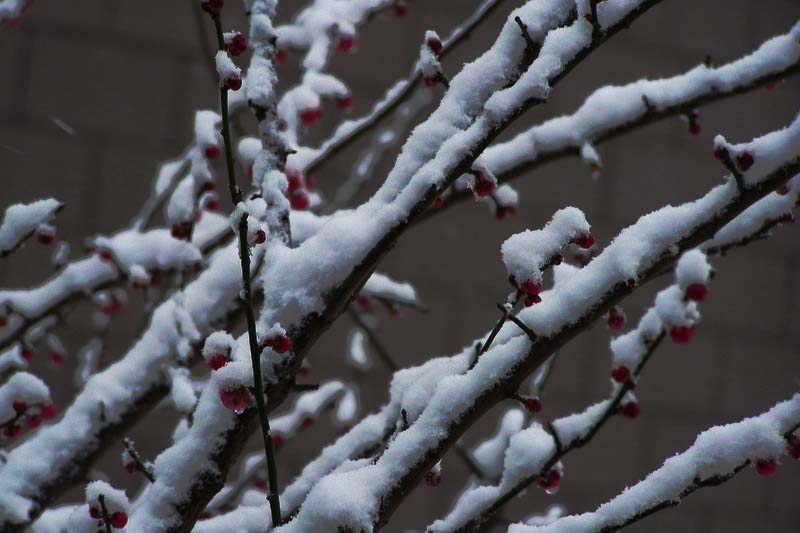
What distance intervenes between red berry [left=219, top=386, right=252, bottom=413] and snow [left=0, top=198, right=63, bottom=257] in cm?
45

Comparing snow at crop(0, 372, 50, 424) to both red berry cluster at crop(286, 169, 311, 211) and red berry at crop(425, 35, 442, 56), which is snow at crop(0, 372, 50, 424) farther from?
red berry at crop(425, 35, 442, 56)

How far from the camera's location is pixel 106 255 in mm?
1241

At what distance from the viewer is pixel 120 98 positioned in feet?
6.72

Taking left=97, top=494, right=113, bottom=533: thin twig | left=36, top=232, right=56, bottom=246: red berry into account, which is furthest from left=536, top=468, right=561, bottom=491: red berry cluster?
left=36, top=232, right=56, bottom=246: red berry

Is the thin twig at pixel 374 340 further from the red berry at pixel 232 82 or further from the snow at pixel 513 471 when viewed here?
the red berry at pixel 232 82

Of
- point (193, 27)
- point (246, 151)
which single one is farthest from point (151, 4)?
point (246, 151)

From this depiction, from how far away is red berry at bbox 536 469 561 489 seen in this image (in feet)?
3.02

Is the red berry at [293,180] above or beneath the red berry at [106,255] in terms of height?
beneath

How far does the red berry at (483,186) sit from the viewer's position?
77 centimetres

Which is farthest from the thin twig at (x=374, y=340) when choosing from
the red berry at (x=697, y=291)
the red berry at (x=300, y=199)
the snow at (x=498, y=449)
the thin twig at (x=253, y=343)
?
the thin twig at (x=253, y=343)

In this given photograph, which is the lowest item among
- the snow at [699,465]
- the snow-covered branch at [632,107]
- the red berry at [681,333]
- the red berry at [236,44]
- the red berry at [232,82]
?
the snow at [699,465]

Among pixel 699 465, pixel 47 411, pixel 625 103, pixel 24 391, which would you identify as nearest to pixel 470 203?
pixel 625 103

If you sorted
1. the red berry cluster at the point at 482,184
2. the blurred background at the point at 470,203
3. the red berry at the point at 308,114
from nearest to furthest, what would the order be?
the red berry cluster at the point at 482,184 < the red berry at the point at 308,114 < the blurred background at the point at 470,203

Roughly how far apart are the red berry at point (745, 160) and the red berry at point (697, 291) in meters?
0.19
